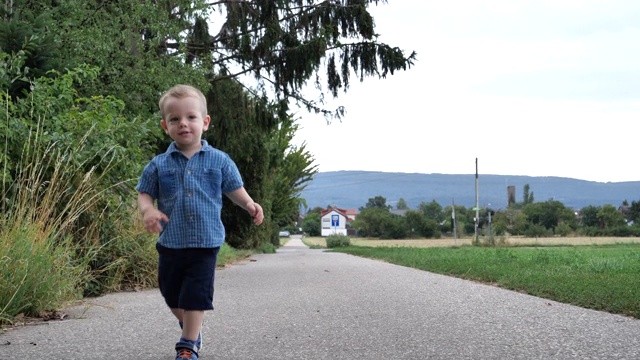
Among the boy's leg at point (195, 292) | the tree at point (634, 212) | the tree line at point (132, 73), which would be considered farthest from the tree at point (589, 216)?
the boy's leg at point (195, 292)

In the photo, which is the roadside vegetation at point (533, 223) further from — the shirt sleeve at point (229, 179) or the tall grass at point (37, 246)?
Result: the shirt sleeve at point (229, 179)

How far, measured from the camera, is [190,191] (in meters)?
3.76

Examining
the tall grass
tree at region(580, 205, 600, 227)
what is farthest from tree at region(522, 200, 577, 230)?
the tall grass

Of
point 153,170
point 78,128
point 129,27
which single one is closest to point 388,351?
point 153,170

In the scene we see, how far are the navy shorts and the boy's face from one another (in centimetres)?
57

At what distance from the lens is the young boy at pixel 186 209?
369 centimetres

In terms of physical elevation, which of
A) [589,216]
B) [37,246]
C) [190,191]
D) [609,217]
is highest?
[589,216]

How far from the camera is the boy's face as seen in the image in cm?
372

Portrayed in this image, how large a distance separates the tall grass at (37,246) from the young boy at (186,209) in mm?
2008

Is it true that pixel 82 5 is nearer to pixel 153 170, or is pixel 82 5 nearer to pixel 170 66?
pixel 170 66

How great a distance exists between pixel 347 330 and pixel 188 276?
1.67 m

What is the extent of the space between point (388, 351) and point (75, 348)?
182 cm

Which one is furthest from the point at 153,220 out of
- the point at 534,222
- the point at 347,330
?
the point at 534,222

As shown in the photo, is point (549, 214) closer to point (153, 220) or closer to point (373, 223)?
point (373, 223)
